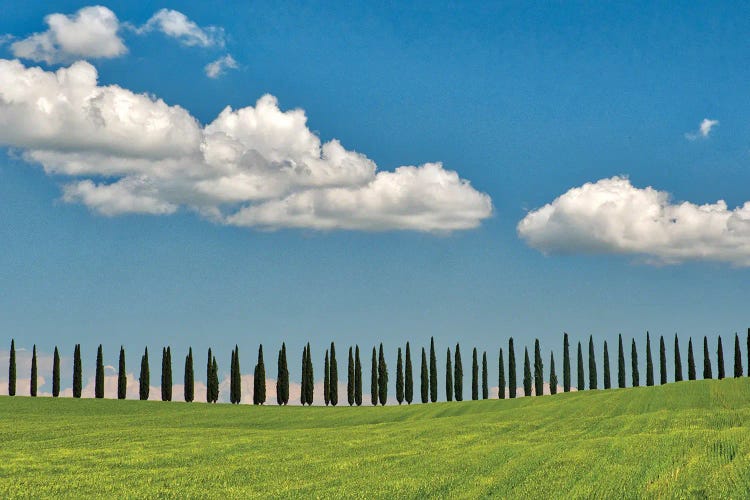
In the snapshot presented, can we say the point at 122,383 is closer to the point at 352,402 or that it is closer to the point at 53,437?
the point at 352,402

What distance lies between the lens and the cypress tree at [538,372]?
113m

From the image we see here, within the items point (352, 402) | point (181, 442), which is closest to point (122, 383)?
point (352, 402)

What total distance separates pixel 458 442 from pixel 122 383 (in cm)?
7158

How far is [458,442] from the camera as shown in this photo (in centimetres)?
3619

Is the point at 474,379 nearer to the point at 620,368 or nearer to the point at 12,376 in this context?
the point at 620,368

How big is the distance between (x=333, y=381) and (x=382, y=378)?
6.57m

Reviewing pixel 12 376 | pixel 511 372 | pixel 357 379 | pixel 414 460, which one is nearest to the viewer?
pixel 414 460

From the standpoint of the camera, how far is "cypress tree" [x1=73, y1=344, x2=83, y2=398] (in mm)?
99438

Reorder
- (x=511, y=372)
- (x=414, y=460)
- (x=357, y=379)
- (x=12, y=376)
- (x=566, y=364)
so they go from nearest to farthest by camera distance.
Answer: (x=414, y=460)
(x=12, y=376)
(x=357, y=379)
(x=511, y=372)
(x=566, y=364)

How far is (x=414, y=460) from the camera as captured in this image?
28.4 m

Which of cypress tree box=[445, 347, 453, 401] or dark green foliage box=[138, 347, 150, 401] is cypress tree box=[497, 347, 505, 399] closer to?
cypress tree box=[445, 347, 453, 401]

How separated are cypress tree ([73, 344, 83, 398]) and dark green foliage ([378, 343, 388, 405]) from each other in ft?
117

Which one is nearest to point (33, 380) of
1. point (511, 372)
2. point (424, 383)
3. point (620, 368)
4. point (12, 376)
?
point (12, 376)

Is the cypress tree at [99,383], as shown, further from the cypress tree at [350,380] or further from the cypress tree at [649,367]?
the cypress tree at [649,367]
